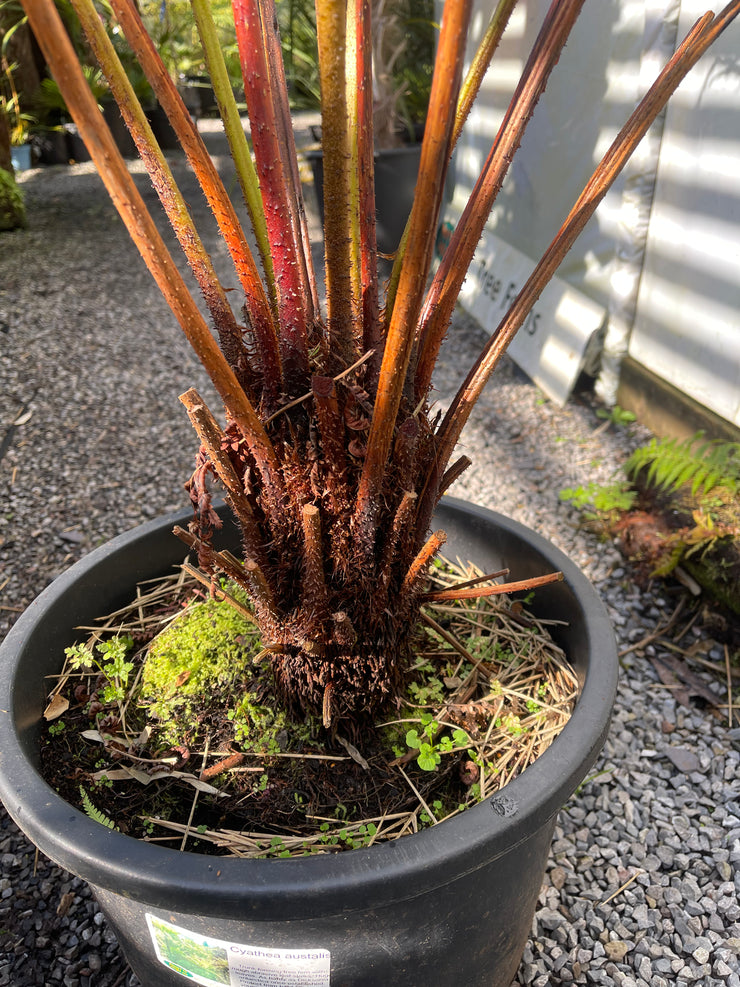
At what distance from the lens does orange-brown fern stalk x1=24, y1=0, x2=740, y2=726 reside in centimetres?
66

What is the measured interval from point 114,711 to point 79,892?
0.48m

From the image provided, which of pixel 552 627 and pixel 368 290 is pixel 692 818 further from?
pixel 368 290

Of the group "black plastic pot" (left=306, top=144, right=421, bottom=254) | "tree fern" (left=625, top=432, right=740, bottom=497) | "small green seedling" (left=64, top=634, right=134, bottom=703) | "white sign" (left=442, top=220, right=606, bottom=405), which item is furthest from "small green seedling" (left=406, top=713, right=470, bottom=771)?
"black plastic pot" (left=306, top=144, right=421, bottom=254)

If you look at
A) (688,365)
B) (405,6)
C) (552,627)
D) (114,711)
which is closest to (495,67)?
(405,6)

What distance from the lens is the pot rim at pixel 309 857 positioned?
26.0 inches

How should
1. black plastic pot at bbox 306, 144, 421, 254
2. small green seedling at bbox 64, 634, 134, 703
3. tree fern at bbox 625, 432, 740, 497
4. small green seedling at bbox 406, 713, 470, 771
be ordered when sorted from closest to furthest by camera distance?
small green seedling at bbox 406, 713, 470, 771, small green seedling at bbox 64, 634, 134, 703, tree fern at bbox 625, 432, 740, 497, black plastic pot at bbox 306, 144, 421, 254

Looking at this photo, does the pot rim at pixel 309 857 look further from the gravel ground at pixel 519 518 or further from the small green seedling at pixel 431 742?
the gravel ground at pixel 519 518

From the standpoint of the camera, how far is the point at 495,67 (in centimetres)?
331

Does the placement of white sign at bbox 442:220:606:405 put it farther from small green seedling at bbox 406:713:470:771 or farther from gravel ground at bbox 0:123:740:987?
small green seedling at bbox 406:713:470:771

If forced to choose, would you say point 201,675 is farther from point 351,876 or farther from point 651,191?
point 651,191

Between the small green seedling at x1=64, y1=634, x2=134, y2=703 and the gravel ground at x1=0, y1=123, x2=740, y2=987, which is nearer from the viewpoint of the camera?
the small green seedling at x1=64, y1=634, x2=134, y2=703

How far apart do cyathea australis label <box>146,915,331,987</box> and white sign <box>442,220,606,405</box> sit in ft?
7.63

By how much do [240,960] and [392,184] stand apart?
4.13m

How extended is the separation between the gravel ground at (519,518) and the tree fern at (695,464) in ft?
0.88
